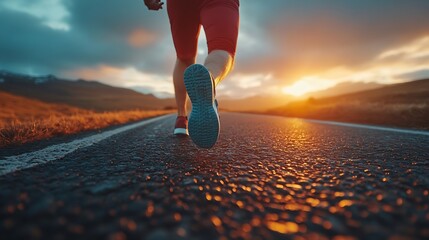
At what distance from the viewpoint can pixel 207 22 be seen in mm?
1953

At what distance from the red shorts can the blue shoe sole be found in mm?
403

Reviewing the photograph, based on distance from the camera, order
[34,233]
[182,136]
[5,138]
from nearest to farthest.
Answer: [34,233] → [5,138] → [182,136]

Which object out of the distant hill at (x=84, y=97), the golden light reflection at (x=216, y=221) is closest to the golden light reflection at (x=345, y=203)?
the golden light reflection at (x=216, y=221)

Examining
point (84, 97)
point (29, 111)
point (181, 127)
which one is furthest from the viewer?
point (84, 97)

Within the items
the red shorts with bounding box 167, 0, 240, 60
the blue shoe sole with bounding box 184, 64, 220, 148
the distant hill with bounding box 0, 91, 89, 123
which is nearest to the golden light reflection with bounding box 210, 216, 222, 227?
the blue shoe sole with bounding box 184, 64, 220, 148

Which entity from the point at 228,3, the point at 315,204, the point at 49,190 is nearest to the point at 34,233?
the point at 49,190

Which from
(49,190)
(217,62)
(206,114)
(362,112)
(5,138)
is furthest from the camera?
(362,112)

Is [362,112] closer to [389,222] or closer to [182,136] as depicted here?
[182,136]

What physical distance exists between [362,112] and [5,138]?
405 inches

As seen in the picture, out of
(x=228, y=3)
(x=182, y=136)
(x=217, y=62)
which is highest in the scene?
(x=228, y=3)

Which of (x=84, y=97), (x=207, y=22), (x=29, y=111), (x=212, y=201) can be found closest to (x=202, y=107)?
(x=207, y=22)

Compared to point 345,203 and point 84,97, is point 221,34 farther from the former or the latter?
point 84,97

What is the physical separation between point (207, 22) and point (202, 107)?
0.77 m

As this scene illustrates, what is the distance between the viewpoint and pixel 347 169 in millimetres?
1206
